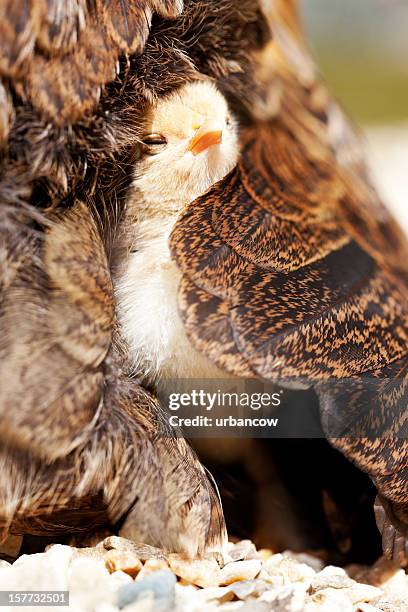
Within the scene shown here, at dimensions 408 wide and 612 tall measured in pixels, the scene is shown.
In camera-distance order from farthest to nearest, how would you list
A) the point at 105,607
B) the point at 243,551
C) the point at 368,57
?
the point at 368,57
the point at 243,551
the point at 105,607

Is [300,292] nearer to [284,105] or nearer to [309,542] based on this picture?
[309,542]

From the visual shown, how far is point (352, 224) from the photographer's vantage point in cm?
78

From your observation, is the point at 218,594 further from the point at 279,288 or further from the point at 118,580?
the point at 279,288

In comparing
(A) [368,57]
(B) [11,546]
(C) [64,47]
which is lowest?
(A) [368,57]

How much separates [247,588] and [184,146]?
14.8 inches

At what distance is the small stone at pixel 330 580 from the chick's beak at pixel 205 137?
14.9 inches

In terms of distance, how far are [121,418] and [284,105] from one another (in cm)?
47

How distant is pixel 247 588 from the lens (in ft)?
1.92

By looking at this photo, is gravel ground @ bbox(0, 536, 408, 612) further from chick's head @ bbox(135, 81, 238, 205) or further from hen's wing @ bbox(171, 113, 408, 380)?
chick's head @ bbox(135, 81, 238, 205)

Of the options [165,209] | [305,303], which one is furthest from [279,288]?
[165,209]

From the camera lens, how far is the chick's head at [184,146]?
0.69m

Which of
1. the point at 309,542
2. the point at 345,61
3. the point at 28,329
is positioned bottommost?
the point at 345,61

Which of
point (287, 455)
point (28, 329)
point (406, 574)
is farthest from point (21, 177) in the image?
point (406, 574)

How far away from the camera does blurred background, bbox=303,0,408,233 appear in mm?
2840
